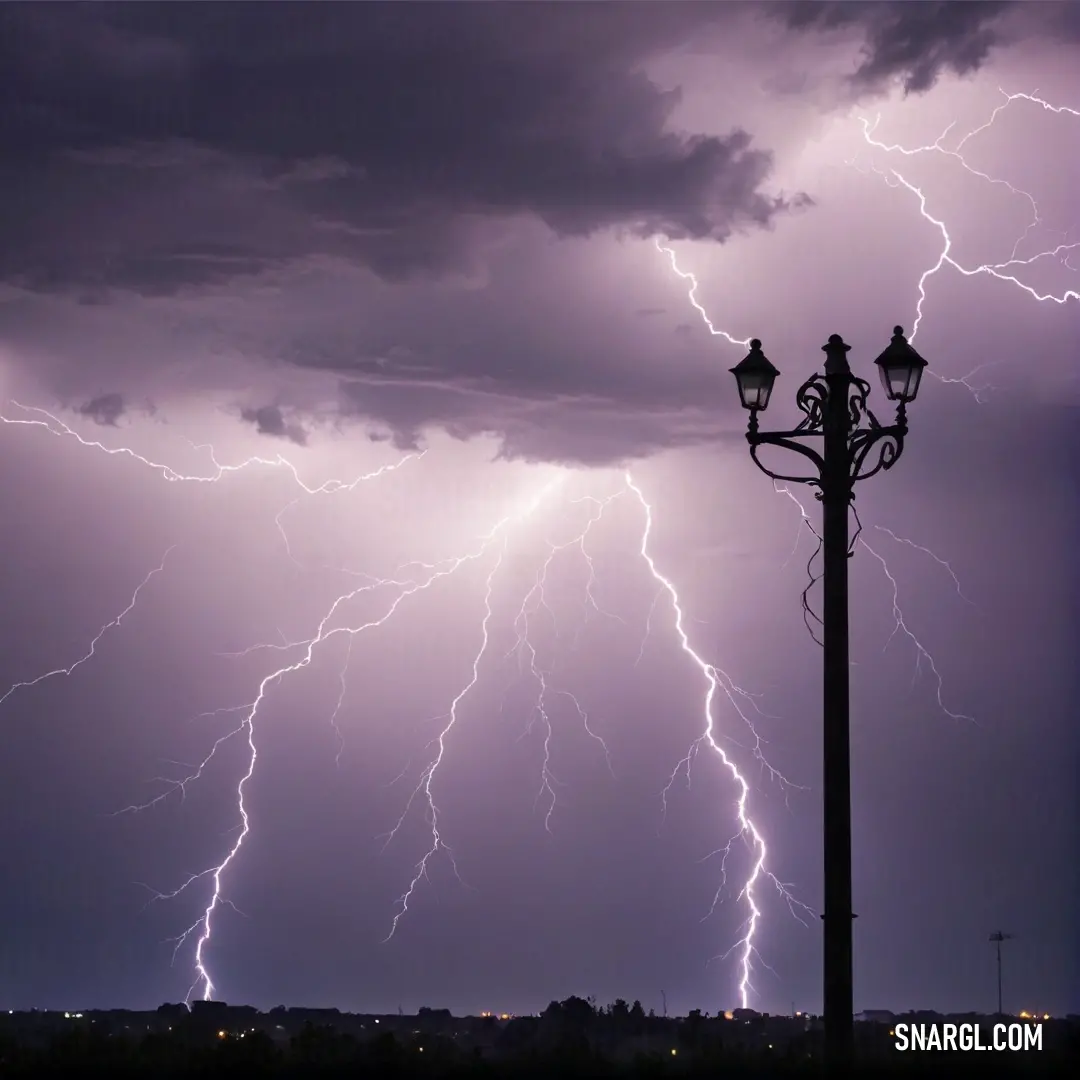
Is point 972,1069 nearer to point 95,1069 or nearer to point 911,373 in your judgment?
point 911,373

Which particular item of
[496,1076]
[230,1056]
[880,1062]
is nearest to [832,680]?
[880,1062]

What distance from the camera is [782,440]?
879cm

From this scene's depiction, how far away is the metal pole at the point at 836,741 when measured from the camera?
7992 millimetres

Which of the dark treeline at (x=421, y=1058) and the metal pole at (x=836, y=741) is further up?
the metal pole at (x=836, y=741)

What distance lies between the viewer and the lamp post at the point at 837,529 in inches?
316

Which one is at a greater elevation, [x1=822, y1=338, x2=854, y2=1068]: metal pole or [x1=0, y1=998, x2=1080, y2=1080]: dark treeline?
[x1=822, y1=338, x2=854, y2=1068]: metal pole

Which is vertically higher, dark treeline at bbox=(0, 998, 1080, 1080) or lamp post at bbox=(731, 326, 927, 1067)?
lamp post at bbox=(731, 326, 927, 1067)

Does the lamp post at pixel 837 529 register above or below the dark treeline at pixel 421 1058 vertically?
above

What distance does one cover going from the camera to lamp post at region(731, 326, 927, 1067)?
26.3 feet

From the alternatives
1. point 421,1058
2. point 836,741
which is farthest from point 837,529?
point 421,1058

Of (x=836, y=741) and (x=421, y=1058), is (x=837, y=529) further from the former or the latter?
(x=421, y=1058)

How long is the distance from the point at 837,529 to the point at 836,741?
1.09m

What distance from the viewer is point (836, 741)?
8258 mm

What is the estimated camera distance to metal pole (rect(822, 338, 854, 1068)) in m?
7.99
